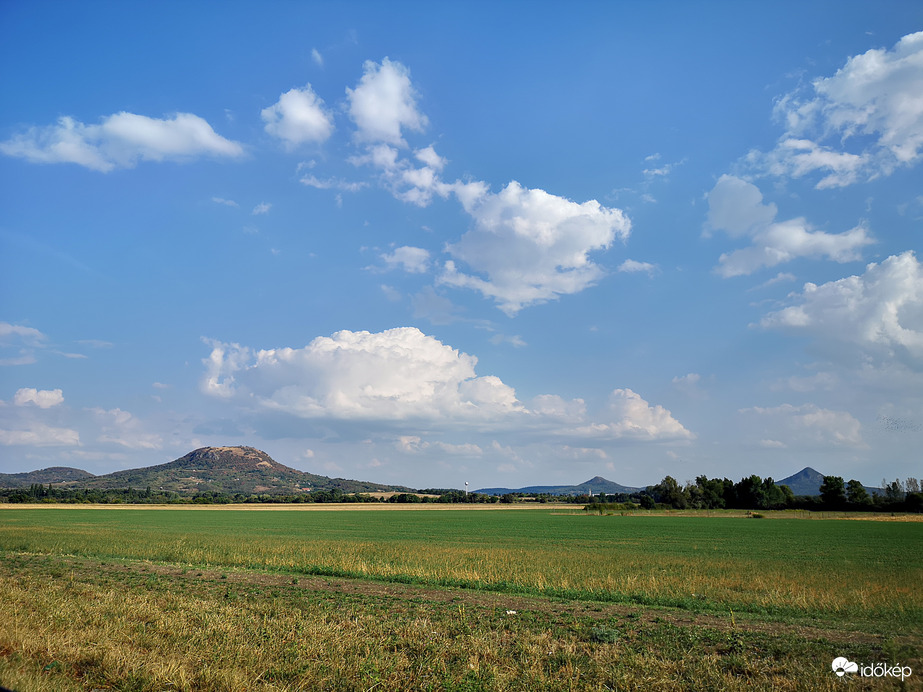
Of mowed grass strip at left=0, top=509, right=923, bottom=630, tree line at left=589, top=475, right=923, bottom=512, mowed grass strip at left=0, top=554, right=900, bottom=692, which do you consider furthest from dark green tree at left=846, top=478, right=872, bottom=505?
mowed grass strip at left=0, top=554, right=900, bottom=692

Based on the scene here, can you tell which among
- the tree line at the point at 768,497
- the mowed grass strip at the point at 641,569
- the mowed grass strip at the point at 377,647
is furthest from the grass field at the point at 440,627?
the tree line at the point at 768,497

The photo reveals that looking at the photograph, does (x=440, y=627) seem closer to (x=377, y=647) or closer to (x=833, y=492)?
(x=377, y=647)

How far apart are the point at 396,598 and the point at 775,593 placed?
15384mm

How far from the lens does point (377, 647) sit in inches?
517

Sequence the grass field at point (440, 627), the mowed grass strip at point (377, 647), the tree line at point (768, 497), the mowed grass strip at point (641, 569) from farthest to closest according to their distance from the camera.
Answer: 1. the tree line at point (768, 497)
2. the mowed grass strip at point (641, 569)
3. the grass field at point (440, 627)
4. the mowed grass strip at point (377, 647)

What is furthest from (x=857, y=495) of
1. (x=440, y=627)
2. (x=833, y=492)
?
(x=440, y=627)

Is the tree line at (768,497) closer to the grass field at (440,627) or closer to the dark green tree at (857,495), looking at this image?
the dark green tree at (857,495)

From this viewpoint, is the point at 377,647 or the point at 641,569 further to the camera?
the point at 641,569

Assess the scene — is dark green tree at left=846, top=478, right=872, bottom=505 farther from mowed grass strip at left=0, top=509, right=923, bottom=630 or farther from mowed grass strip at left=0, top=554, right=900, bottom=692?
mowed grass strip at left=0, top=554, right=900, bottom=692

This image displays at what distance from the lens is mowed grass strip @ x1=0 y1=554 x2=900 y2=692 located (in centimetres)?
1116

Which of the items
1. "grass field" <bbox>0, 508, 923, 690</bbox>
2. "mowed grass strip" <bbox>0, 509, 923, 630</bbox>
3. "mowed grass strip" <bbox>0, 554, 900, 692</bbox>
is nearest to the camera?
"mowed grass strip" <bbox>0, 554, 900, 692</bbox>

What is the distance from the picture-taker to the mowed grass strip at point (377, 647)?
1116cm

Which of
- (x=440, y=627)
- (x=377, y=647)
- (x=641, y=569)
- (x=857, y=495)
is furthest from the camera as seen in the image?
(x=857, y=495)

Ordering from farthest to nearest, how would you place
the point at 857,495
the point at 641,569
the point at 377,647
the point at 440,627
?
the point at 857,495
the point at 641,569
the point at 440,627
the point at 377,647
